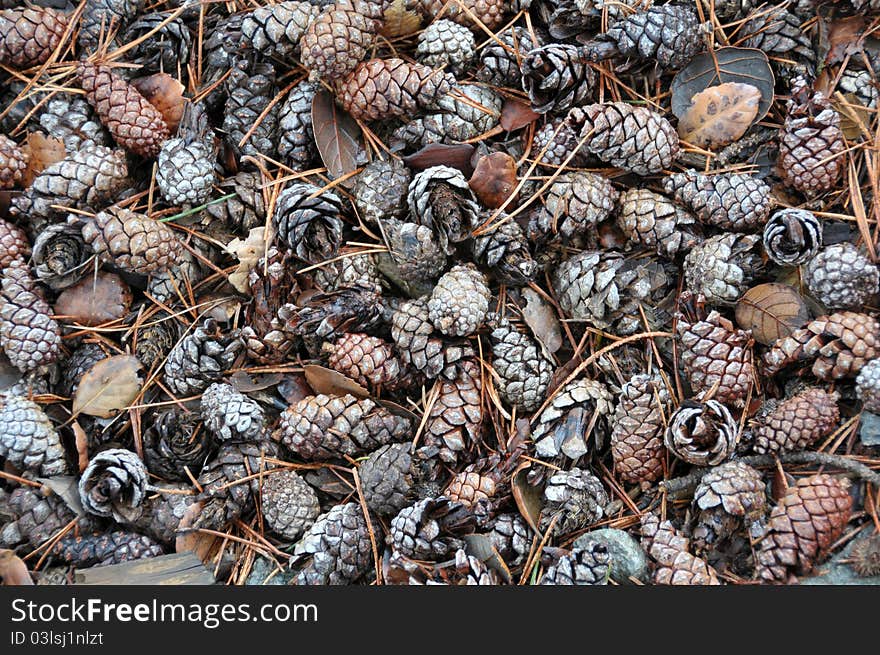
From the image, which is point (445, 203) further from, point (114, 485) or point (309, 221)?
point (114, 485)

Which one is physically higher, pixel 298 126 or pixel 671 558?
pixel 298 126

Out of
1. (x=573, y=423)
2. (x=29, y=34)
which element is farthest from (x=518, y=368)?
(x=29, y=34)

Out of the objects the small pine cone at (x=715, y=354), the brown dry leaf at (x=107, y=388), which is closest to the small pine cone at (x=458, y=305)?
the small pine cone at (x=715, y=354)

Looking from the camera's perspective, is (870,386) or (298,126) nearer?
(870,386)

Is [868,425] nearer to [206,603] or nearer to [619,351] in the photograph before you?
[619,351]

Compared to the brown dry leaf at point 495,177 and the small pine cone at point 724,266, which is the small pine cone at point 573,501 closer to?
the small pine cone at point 724,266

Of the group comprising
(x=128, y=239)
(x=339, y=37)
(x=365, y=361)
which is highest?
(x=339, y=37)
